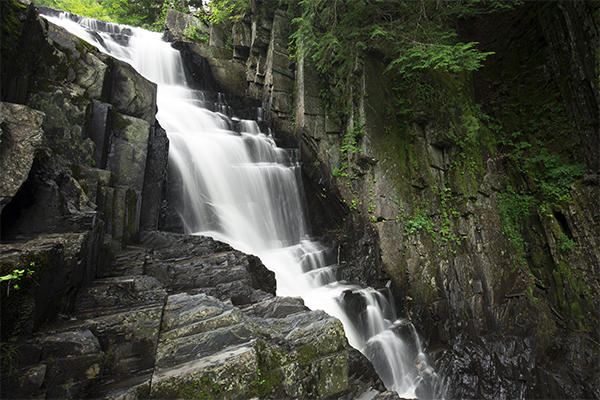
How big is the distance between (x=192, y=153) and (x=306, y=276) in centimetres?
474

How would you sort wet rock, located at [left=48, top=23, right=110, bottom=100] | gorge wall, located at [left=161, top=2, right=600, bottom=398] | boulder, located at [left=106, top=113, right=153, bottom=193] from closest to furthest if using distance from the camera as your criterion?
wet rock, located at [left=48, top=23, right=110, bottom=100], boulder, located at [left=106, top=113, right=153, bottom=193], gorge wall, located at [left=161, top=2, right=600, bottom=398]

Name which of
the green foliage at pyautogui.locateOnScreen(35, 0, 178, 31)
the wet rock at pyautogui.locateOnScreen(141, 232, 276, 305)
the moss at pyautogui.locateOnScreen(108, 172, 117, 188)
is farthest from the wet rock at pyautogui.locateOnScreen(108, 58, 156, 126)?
the green foliage at pyautogui.locateOnScreen(35, 0, 178, 31)

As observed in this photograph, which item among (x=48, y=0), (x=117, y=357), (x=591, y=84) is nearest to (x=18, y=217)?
(x=117, y=357)

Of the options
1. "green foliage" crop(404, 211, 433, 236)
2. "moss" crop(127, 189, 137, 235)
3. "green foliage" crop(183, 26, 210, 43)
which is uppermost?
"green foliage" crop(183, 26, 210, 43)

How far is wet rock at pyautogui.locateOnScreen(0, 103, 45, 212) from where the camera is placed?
9.37ft

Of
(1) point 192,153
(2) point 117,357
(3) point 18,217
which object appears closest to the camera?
(2) point 117,357

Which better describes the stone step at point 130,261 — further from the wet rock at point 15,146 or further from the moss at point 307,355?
the moss at point 307,355

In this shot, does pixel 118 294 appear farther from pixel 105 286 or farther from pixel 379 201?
pixel 379 201

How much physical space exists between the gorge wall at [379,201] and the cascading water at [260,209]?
0.58 meters

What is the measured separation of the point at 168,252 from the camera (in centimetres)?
522

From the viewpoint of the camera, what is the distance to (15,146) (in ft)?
9.77

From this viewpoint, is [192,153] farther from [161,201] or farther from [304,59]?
[304,59]

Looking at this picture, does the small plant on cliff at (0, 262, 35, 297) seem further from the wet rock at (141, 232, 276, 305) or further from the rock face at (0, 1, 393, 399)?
the wet rock at (141, 232, 276, 305)

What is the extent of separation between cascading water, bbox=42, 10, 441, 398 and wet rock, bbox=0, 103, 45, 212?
151 inches
